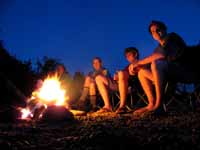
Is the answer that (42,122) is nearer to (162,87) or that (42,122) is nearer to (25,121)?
(25,121)

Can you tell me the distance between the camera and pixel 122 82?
550 cm

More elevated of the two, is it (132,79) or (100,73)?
(100,73)

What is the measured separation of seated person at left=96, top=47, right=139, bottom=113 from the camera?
551cm

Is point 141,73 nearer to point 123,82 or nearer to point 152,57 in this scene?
point 152,57

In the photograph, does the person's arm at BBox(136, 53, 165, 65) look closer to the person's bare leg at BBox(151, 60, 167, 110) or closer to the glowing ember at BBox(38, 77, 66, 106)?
the person's bare leg at BBox(151, 60, 167, 110)

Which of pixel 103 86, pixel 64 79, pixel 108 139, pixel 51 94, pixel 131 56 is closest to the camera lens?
pixel 108 139

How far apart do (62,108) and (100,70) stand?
6.93 ft

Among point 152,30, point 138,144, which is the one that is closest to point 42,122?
point 152,30

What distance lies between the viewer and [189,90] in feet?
16.7

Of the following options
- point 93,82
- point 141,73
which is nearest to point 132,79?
point 141,73

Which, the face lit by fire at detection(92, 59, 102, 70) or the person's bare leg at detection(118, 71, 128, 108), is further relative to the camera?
the face lit by fire at detection(92, 59, 102, 70)

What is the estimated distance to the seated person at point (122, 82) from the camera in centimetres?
551

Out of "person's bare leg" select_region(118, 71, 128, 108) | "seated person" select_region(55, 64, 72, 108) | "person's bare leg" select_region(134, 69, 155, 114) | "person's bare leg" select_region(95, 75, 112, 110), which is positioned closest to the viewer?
"person's bare leg" select_region(134, 69, 155, 114)

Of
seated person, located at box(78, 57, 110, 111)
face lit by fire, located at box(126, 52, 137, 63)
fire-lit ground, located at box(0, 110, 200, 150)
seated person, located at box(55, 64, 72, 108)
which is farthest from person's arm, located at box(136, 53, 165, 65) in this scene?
seated person, located at box(55, 64, 72, 108)
